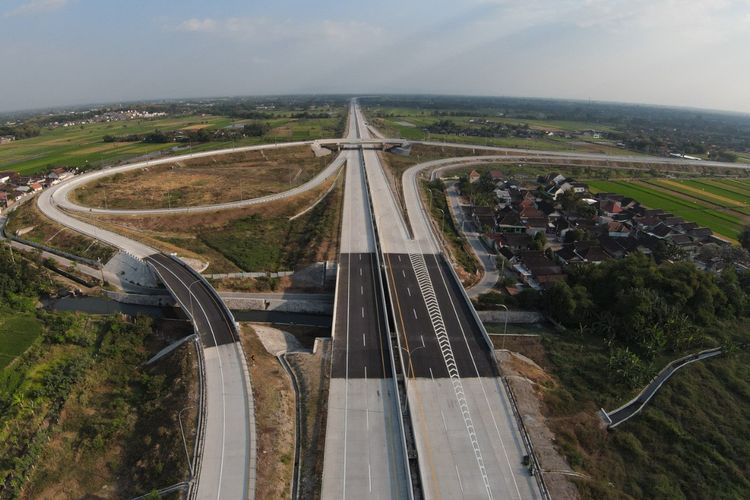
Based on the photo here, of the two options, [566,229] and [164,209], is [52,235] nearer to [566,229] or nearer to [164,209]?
[164,209]

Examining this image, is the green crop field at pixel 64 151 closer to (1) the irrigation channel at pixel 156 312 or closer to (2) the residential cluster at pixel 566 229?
(1) the irrigation channel at pixel 156 312

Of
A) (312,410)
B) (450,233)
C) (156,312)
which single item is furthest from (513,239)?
(156,312)

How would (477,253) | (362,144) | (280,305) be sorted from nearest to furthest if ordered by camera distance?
(280,305), (477,253), (362,144)

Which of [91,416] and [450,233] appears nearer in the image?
[91,416]

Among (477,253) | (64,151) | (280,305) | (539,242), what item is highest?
(64,151)

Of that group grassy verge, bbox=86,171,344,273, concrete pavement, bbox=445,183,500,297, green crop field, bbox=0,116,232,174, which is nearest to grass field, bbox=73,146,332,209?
grassy verge, bbox=86,171,344,273

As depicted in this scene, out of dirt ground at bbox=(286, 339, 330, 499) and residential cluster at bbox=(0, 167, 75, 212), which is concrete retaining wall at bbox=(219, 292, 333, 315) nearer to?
dirt ground at bbox=(286, 339, 330, 499)
